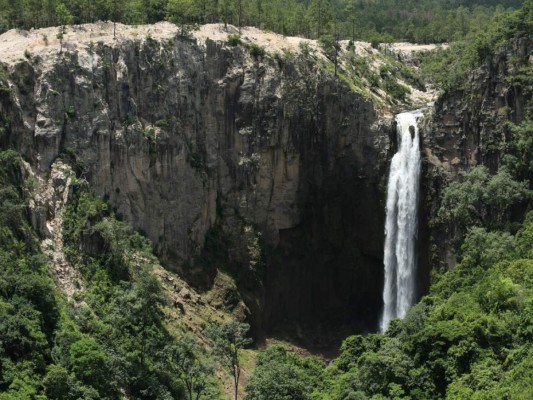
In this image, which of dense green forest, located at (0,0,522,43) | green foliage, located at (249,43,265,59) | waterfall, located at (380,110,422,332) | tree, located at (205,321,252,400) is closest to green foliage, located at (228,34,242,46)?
green foliage, located at (249,43,265,59)

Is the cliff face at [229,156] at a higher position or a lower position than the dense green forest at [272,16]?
lower

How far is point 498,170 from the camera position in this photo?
79.1 metres

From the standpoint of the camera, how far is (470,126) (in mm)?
82875

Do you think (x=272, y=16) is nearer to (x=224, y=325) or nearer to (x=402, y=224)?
(x=402, y=224)

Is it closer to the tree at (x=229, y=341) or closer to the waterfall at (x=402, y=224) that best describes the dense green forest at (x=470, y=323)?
the tree at (x=229, y=341)

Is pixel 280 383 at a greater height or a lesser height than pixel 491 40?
lesser

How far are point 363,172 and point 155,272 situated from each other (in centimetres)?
2351

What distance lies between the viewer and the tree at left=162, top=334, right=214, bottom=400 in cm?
6562

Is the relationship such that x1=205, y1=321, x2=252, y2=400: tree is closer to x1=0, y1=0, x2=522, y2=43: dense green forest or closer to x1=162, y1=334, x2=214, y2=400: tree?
x1=162, y1=334, x2=214, y2=400: tree

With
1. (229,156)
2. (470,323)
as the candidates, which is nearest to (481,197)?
(229,156)

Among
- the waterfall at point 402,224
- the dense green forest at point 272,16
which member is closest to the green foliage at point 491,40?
the waterfall at point 402,224

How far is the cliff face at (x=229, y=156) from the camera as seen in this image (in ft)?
252

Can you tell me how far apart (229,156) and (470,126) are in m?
22.3

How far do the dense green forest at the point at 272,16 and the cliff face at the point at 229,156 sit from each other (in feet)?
30.3
